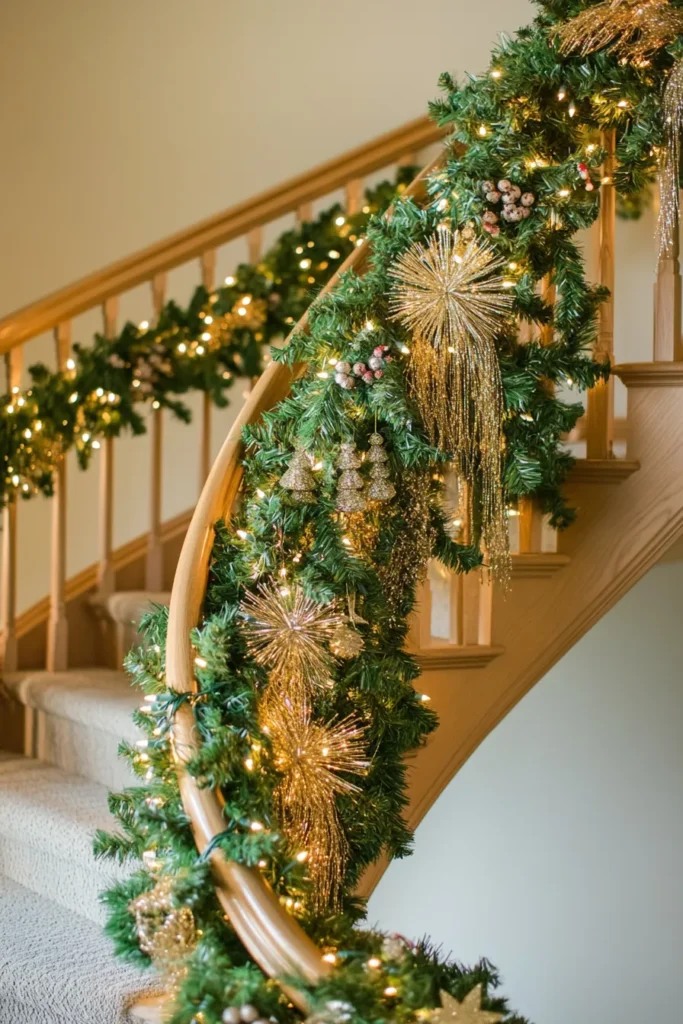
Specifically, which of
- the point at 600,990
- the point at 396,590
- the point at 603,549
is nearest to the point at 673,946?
the point at 600,990

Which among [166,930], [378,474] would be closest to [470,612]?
[378,474]

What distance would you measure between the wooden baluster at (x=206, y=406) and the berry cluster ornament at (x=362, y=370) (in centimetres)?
125

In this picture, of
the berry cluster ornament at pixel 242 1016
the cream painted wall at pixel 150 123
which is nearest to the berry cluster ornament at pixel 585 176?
the berry cluster ornament at pixel 242 1016

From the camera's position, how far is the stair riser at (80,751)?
2.36 m

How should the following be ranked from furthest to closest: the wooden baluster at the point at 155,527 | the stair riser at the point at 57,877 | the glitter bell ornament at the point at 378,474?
the wooden baluster at the point at 155,527 < the stair riser at the point at 57,877 < the glitter bell ornament at the point at 378,474

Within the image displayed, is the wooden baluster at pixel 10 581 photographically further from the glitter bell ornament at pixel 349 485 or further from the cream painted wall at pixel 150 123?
the cream painted wall at pixel 150 123

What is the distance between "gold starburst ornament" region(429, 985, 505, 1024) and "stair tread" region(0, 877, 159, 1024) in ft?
1.72

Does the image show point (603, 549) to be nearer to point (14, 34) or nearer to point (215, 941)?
point (215, 941)

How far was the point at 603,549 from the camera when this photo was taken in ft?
6.89

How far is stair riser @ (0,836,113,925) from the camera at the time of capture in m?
2.00

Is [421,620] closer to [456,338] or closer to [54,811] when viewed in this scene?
[456,338]

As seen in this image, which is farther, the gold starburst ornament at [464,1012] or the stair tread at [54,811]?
the stair tread at [54,811]

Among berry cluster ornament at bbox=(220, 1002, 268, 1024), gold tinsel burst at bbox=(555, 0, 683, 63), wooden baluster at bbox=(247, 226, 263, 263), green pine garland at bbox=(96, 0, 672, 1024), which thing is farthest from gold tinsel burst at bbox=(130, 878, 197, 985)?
wooden baluster at bbox=(247, 226, 263, 263)

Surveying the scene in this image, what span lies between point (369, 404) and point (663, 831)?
2.06m
